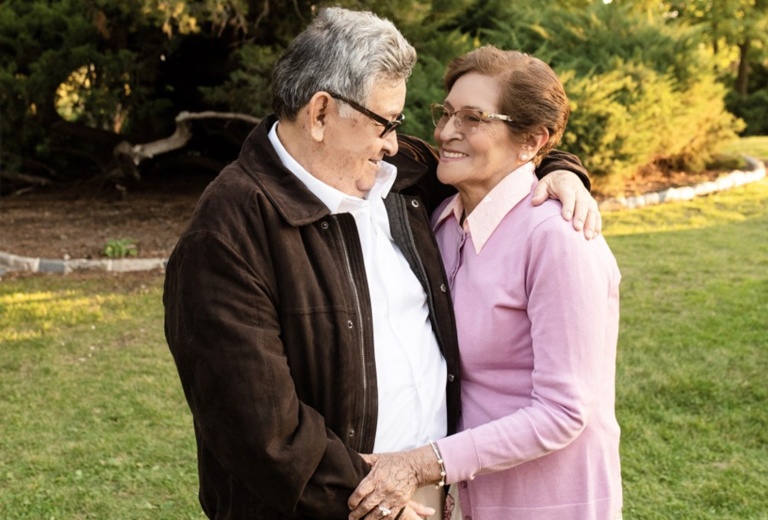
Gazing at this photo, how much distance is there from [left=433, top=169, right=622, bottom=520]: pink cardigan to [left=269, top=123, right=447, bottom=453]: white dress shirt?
3.9 inches

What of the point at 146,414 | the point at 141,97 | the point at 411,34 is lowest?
the point at 146,414

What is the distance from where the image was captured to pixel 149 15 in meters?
9.60

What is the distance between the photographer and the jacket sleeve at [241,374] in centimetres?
177

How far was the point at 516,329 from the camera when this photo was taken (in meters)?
2.08

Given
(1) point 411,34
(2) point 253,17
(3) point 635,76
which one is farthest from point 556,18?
(2) point 253,17

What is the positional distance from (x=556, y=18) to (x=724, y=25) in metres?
11.8

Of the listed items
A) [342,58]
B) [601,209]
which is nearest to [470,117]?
[342,58]

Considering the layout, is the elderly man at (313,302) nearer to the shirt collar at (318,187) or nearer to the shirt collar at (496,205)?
the shirt collar at (318,187)

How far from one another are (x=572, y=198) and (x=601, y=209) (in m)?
9.41

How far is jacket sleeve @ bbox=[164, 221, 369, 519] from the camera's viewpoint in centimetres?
177

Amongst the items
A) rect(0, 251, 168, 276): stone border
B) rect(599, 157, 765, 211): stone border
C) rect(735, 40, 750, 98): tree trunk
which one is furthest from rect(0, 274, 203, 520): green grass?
rect(735, 40, 750, 98): tree trunk

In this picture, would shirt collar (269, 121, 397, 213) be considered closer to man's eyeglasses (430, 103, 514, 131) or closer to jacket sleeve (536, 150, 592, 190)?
man's eyeglasses (430, 103, 514, 131)

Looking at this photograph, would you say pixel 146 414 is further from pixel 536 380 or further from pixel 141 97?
pixel 141 97

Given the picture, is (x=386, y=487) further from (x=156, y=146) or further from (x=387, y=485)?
(x=156, y=146)
